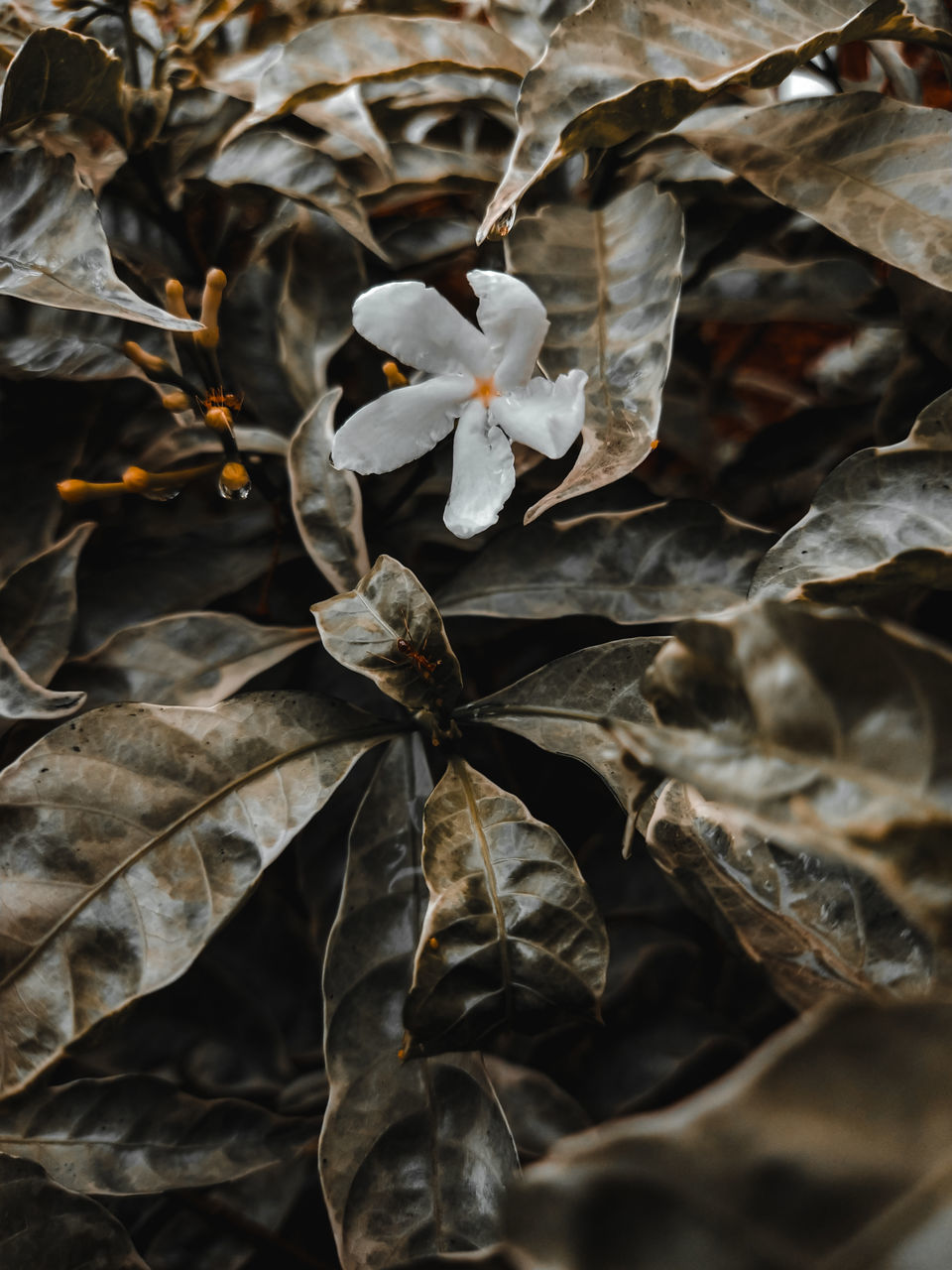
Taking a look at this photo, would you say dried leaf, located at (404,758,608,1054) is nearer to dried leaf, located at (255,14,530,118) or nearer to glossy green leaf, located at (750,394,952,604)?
glossy green leaf, located at (750,394,952,604)

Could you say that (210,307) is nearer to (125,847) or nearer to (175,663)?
(175,663)

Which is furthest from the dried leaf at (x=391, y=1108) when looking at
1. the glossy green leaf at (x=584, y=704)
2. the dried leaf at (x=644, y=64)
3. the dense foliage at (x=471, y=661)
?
the dried leaf at (x=644, y=64)

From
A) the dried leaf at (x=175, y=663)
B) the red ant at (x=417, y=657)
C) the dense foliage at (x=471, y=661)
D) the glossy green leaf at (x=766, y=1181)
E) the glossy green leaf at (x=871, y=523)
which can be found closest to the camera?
the glossy green leaf at (x=766, y=1181)

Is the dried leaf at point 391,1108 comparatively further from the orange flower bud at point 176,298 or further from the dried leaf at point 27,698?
the orange flower bud at point 176,298

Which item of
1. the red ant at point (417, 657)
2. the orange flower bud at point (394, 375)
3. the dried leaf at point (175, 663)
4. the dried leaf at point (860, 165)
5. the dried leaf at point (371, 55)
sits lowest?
the dried leaf at point (175, 663)

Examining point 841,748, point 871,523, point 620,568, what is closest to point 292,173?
point 620,568

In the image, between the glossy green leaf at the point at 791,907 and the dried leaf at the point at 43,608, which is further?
the dried leaf at the point at 43,608

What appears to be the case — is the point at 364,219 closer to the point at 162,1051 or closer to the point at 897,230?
the point at 897,230
